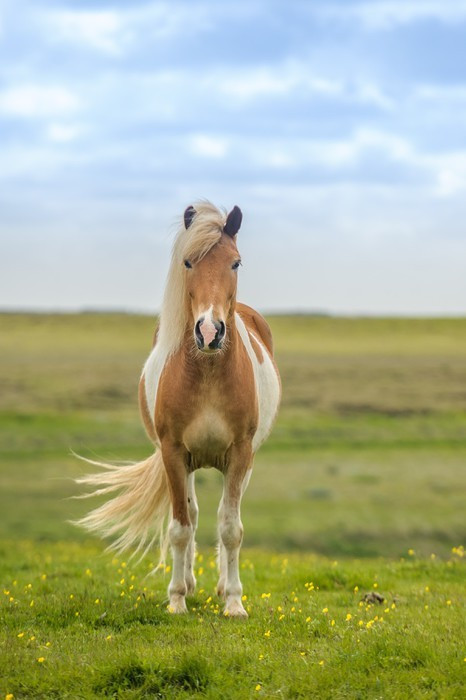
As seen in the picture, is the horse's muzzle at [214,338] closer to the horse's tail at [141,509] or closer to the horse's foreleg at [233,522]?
the horse's foreleg at [233,522]

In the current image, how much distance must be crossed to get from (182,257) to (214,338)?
110 cm

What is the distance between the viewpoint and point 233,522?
8398 mm

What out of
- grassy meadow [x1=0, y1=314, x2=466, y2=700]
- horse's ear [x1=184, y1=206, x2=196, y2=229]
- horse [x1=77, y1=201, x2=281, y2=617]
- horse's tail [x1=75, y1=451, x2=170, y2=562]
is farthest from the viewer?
horse's tail [x1=75, y1=451, x2=170, y2=562]

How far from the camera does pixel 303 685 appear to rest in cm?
615

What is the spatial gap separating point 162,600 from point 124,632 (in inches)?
58.5

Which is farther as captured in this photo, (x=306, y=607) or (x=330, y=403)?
(x=330, y=403)

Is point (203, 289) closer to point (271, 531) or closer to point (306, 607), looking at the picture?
point (306, 607)

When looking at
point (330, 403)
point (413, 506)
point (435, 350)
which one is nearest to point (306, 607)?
point (413, 506)

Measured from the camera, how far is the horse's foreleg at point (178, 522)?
27.0 feet

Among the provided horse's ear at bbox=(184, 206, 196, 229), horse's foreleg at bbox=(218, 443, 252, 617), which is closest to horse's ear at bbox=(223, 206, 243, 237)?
horse's ear at bbox=(184, 206, 196, 229)

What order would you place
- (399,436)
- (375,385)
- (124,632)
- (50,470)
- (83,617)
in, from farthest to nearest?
(375,385), (399,436), (50,470), (83,617), (124,632)

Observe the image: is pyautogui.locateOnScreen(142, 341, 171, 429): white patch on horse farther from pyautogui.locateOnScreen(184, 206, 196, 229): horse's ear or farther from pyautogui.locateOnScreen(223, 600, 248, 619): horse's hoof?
pyautogui.locateOnScreen(223, 600, 248, 619): horse's hoof

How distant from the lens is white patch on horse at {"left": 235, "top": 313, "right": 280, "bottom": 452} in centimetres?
914

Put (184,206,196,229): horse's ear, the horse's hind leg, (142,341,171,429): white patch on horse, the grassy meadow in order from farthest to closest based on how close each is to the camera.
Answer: the horse's hind leg < (142,341,171,429): white patch on horse < (184,206,196,229): horse's ear < the grassy meadow
